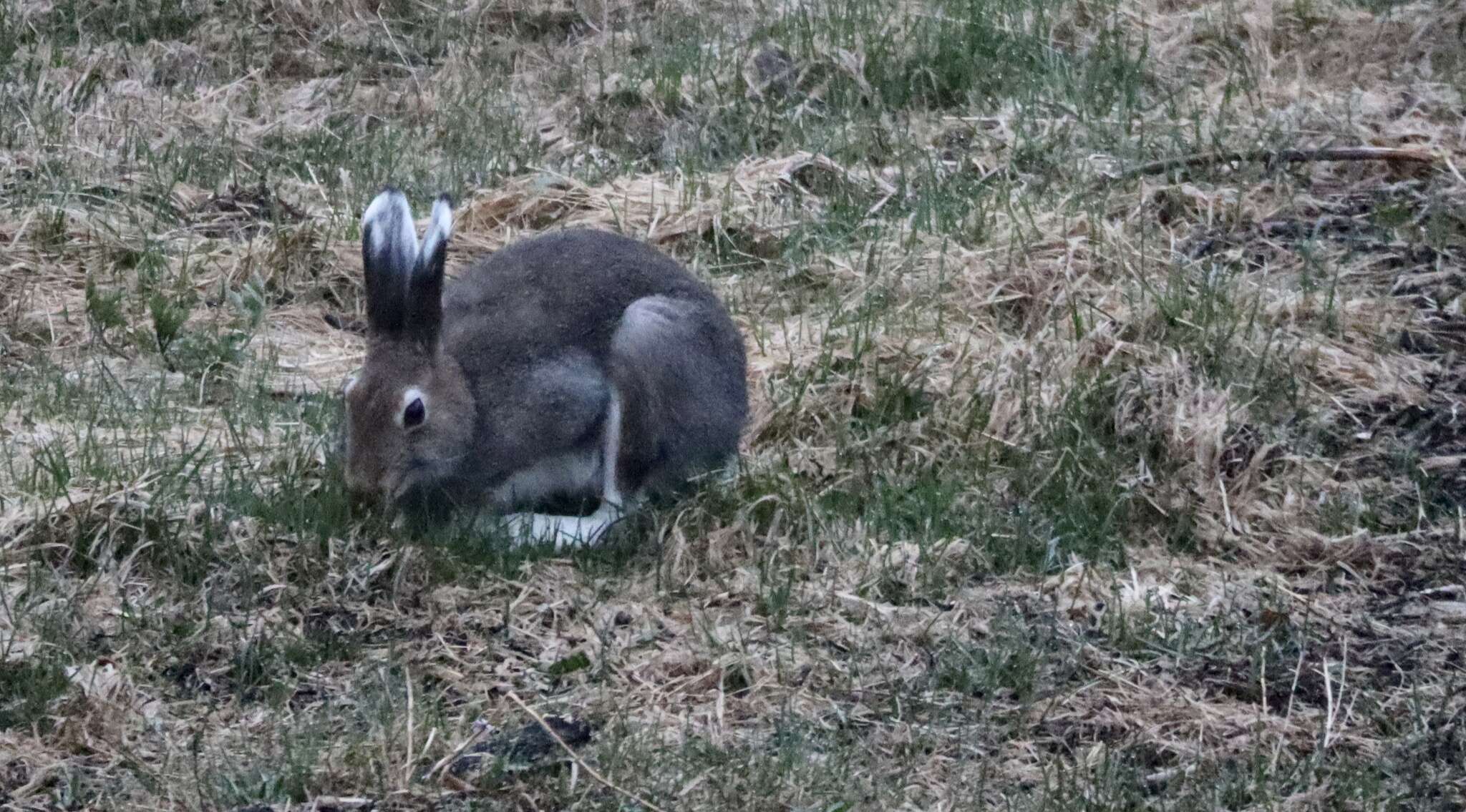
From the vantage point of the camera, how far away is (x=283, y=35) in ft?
35.0

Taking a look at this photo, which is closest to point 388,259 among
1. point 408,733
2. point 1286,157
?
point 408,733

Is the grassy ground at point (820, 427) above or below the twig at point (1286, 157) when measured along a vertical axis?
below

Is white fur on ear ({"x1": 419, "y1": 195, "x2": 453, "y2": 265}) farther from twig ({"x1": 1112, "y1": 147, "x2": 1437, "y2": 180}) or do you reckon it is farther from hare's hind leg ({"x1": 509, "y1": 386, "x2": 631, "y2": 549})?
twig ({"x1": 1112, "y1": 147, "x2": 1437, "y2": 180})

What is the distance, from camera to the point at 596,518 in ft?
19.8

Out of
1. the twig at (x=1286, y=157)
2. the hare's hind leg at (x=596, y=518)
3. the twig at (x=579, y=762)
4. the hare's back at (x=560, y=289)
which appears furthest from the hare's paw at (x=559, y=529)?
the twig at (x=1286, y=157)

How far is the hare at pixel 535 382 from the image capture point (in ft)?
18.6

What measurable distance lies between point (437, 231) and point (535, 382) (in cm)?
65

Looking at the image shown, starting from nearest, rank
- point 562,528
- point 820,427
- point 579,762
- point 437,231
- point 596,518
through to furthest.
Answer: point 579,762 < point 437,231 < point 562,528 < point 596,518 < point 820,427

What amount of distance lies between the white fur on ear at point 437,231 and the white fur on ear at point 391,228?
0.17 feet

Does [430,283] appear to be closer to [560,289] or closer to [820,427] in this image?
[560,289]

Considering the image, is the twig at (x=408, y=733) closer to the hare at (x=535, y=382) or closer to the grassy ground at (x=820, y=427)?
the grassy ground at (x=820, y=427)

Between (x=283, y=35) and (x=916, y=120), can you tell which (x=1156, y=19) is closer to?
(x=916, y=120)

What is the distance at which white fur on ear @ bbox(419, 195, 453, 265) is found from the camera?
564cm

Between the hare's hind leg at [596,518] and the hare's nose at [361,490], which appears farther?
the hare's hind leg at [596,518]
